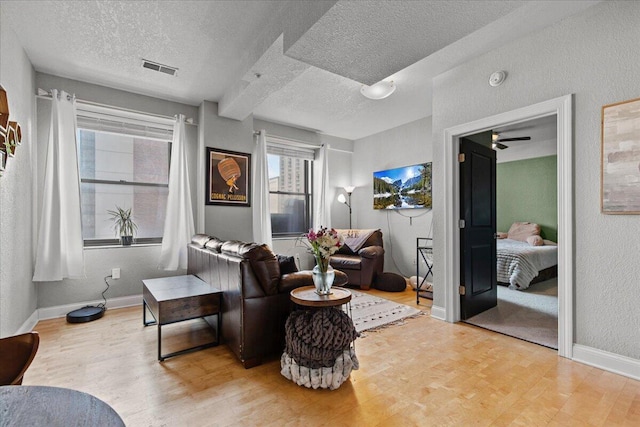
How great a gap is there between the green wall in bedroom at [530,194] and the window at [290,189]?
440 centimetres

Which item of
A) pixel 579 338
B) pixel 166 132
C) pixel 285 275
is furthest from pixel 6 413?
pixel 166 132

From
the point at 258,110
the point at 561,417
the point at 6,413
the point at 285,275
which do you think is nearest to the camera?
the point at 6,413

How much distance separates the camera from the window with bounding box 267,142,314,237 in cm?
525

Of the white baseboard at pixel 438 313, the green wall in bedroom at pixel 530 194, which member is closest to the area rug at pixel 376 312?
the white baseboard at pixel 438 313

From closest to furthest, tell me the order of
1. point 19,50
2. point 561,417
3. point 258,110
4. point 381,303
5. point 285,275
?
point 561,417 < point 285,275 < point 19,50 < point 381,303 < point 258,110

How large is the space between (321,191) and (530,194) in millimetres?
4439

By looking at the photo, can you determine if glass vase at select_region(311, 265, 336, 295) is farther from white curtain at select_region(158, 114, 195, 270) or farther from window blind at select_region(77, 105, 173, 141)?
window blind at select_region(77, 105, 173, 141)

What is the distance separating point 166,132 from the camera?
4.04 m

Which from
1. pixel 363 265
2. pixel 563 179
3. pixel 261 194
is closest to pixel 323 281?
pixel 563 179

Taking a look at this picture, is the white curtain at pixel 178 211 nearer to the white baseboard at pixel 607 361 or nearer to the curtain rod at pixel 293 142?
the curtain rod at pixel 293 142

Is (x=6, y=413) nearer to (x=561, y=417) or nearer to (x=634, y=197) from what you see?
(x=561, y=417)

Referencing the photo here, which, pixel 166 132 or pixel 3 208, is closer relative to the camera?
pixel 3 208

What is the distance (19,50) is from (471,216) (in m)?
4.73

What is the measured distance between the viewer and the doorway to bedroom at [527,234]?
10.4ft
